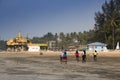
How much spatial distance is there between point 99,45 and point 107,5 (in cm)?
2338

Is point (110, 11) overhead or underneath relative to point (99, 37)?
overhead

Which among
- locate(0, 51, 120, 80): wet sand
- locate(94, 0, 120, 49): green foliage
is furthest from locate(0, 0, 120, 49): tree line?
locate(0, 51, 120, 80): wet sand

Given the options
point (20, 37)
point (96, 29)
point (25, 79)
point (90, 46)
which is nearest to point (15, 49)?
point (20, 37)

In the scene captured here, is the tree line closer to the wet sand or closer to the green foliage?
the green foliage

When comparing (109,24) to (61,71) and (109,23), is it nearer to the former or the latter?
(109,23)

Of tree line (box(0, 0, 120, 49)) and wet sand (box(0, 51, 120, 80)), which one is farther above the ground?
tree line (box(0, 0, 120, 49))

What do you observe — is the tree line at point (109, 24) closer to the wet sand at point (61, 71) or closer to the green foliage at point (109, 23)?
→ the green foliage at point (109, 23)

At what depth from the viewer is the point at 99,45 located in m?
100

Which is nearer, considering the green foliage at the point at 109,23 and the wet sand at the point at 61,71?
the wet sand at the point at 61,71

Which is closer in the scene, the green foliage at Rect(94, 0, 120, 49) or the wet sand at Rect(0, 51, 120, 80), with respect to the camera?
the wet sand at Rect(0, 51, 120, 80)

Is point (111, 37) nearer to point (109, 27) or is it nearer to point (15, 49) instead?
point (109, 27)

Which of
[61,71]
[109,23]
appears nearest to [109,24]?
[109,23]

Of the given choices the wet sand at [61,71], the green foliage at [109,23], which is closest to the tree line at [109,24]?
the green foliage at [109,23]

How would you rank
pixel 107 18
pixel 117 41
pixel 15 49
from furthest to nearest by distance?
1. pixel 15 49
2. pixel 107 18
3. pixel 117 41
